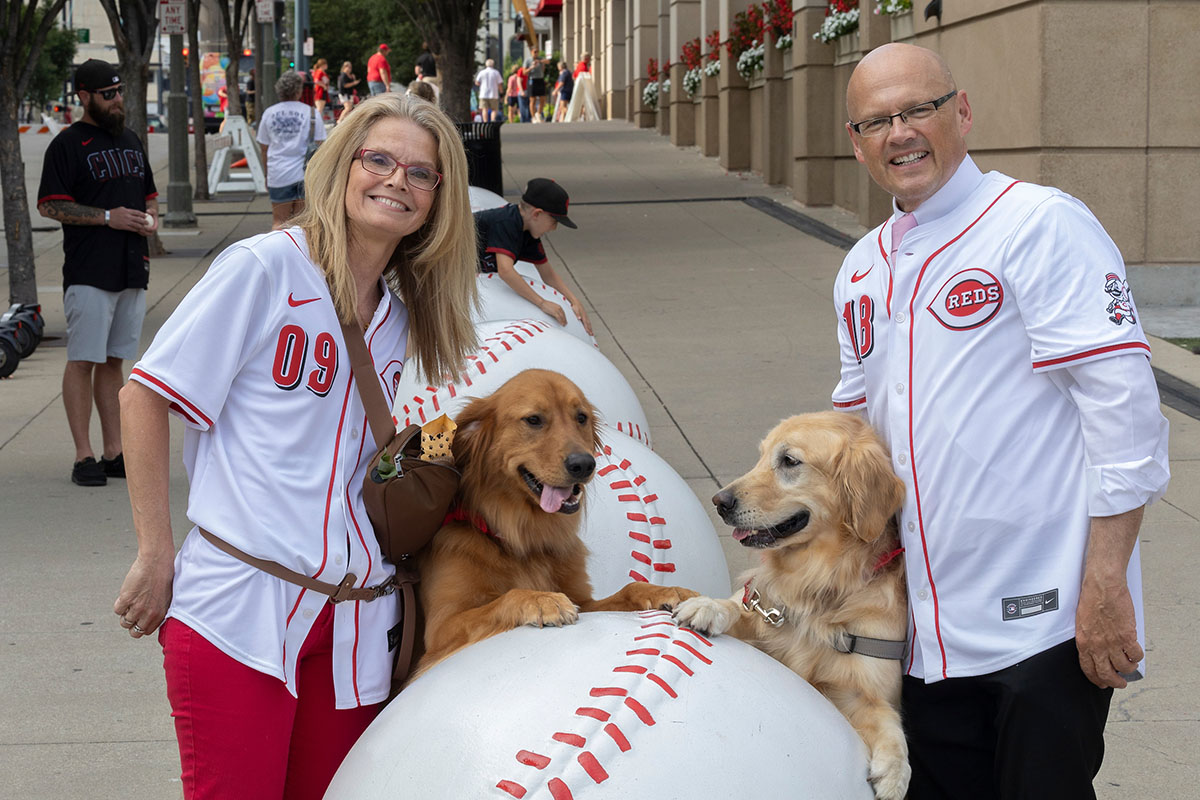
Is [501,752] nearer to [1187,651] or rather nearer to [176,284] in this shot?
[1187,651]

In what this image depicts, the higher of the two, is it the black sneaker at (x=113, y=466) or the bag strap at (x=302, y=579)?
the bag strap at (x=302, y=579)

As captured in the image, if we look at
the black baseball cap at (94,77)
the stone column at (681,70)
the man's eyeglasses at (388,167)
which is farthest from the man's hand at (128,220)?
the stone column at (681,70)

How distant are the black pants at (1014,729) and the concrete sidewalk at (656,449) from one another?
1.66 metres

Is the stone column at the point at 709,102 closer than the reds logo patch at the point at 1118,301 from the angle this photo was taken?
No

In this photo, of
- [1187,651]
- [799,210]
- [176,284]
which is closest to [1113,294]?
[1187,651]

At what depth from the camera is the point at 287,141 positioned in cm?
1612

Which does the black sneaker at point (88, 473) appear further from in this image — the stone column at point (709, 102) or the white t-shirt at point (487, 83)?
the white t-shirt at point (487, 83)

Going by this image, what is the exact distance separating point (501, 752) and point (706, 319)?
35.0 ft

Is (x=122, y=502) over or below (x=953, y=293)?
below

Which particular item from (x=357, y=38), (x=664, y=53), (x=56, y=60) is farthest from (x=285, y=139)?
(x=56, y=60)

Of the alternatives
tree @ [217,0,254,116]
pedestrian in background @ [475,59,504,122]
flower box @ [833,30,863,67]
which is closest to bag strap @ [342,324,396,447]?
flower box @ [833,30,863,67]

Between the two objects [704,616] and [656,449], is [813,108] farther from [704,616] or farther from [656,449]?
[704,616]

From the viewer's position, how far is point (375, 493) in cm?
302

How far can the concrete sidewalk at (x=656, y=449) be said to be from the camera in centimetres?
487
